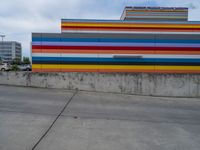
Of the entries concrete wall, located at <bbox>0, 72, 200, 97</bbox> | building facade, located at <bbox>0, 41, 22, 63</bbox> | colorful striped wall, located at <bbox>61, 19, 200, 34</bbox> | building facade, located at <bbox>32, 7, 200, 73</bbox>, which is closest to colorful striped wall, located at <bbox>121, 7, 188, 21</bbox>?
colorful striped wall, located at <bbox>61, 19, 200, 34</bbox>

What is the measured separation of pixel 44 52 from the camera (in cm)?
1350

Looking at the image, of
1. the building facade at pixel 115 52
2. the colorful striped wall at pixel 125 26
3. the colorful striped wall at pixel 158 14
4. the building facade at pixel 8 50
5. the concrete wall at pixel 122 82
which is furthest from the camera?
the building facade at pixel 8 50

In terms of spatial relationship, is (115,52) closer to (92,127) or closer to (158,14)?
(158,14)

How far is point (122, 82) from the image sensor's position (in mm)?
12086

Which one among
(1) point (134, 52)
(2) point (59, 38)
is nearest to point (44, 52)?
(2) point (59, 38)

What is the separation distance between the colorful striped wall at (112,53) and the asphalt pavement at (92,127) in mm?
5298

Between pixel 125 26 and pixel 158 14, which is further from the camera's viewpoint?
pixel 158 14

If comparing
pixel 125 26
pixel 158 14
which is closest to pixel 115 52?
pixel 125 26

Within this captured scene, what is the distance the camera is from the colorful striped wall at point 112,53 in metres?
13.5

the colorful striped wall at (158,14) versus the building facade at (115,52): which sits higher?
the colorful striped wall at (158,14)

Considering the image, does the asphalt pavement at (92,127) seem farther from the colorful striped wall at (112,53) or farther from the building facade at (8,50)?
the building facade at (8,50)

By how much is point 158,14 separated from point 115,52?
7.99 m

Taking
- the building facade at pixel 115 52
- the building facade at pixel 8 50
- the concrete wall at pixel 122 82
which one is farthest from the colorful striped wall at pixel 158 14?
the building facade at pixel 8 50

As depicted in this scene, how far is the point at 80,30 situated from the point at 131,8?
6730 millimetres
